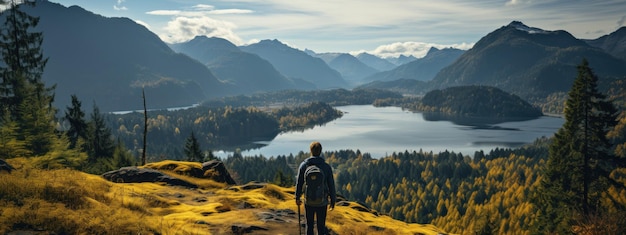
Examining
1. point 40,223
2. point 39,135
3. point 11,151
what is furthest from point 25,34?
point 40,223

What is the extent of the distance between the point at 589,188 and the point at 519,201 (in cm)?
11216

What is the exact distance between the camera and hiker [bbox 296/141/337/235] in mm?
14500

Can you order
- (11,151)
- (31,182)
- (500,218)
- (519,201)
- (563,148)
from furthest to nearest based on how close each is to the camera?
1. (519,201)
2. (500,218)
3. (563,148)
4. (11,151)
5. (31,182)

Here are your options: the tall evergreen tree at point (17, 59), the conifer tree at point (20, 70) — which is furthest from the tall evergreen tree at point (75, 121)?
the tall evergreen tree at point (17, 59)

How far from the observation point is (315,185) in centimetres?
1448

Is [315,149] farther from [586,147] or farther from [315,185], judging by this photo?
[586,147]

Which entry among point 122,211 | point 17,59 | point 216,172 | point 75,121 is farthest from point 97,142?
point 122,211

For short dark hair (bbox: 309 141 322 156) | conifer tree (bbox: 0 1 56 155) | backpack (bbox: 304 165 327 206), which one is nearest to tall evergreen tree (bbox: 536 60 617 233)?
Answer: backpack (bbox: 304 165 327 206)

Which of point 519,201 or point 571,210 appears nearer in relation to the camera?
point 571,210

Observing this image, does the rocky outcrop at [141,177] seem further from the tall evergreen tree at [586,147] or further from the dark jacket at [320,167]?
the tall evergreen tree at [586,147]

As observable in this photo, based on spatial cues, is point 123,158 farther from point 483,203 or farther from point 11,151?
point 483,203

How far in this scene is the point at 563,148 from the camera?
5022 centimetres

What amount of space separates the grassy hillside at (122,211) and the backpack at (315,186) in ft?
16.1

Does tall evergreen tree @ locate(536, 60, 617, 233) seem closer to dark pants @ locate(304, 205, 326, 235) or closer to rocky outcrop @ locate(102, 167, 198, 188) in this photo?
dark pants @ locate(304, 205, 326, 235)
